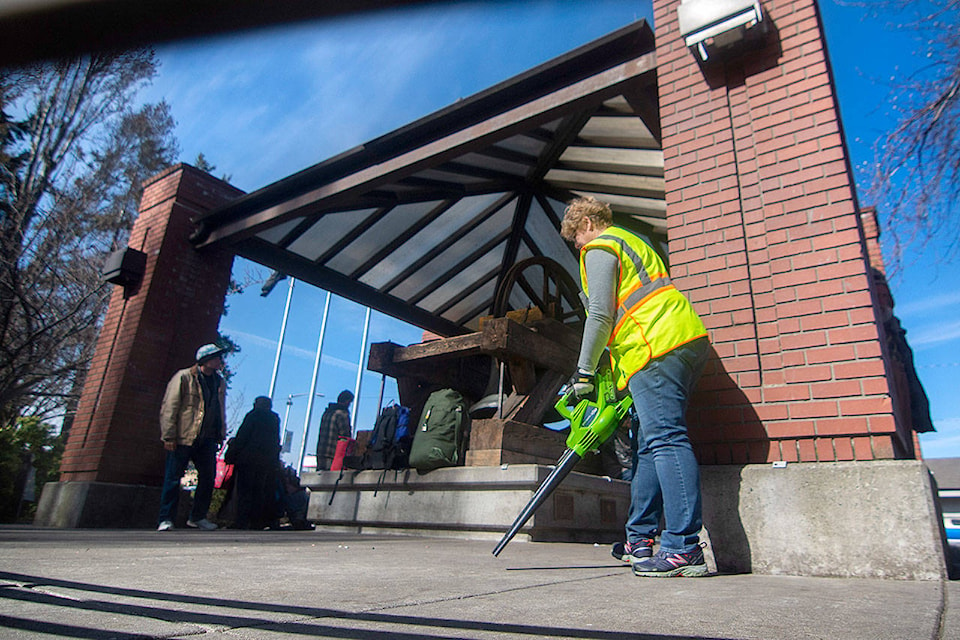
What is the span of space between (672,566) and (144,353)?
650 centimetres

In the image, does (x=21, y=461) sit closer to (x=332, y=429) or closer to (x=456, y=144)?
(x=332, y=429)

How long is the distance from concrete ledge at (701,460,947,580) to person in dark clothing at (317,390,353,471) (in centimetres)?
678

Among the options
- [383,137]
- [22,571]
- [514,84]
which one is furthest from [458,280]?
[22,571]

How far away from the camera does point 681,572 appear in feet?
7.68

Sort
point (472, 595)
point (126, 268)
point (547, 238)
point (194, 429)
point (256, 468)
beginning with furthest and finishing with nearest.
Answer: point (547, 238) → point (126, 268) → point (256, 468) → point (194, 429) → point (472, 595)

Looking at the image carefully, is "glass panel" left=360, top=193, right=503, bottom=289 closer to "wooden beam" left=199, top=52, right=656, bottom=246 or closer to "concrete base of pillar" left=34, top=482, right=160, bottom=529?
"wooden beam" left=199, top=52, right=656, bottom=246

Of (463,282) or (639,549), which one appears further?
(463,282)

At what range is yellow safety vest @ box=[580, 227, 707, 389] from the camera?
2643 mm

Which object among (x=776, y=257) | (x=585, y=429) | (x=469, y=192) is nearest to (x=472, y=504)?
(x=585, y=429)

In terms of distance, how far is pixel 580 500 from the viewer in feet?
17.7

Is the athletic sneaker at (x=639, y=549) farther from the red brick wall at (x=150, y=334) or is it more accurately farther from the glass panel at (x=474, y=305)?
the glass panel at (x=474, y=305)

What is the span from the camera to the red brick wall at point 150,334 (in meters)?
6.57

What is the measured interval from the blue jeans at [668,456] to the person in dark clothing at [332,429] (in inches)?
260

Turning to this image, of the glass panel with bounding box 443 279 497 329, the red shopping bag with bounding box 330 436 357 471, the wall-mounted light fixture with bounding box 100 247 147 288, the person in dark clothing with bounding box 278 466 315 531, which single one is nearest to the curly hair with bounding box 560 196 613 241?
the person in dark clothing with bounding box 278 466 315 531
